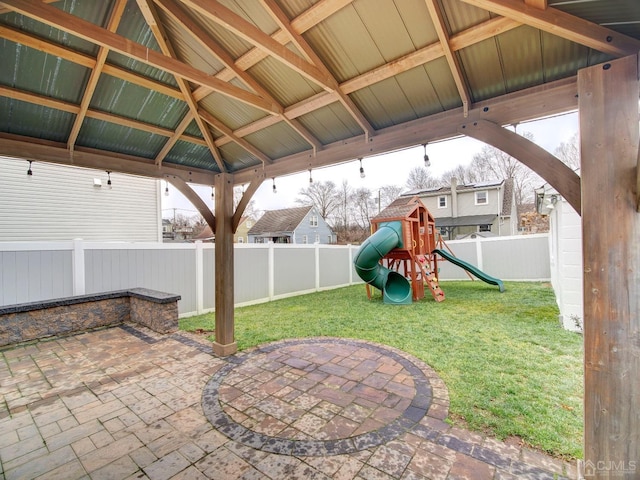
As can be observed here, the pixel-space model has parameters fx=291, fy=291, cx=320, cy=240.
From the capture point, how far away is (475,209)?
18.8m

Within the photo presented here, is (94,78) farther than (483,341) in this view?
No

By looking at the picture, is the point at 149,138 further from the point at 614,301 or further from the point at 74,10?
the point at 614,301

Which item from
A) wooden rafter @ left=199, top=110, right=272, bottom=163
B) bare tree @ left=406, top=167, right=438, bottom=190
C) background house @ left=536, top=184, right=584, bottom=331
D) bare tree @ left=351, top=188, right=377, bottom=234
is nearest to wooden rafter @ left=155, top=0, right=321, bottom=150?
wooden rafter @ left=199, top=110, right=272, bottom=163

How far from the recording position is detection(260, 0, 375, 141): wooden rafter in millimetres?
2215

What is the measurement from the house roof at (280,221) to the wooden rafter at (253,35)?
2008cm

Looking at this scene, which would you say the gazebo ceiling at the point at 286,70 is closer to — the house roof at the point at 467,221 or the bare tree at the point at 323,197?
the house roof at the point at 467,221

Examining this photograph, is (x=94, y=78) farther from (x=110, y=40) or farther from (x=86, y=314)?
(x=86, y=314)

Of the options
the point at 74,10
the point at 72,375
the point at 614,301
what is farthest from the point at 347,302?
the point at 74,10

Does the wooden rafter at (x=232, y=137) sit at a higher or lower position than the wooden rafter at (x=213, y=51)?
lower

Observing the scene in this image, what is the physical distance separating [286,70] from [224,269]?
101 inches

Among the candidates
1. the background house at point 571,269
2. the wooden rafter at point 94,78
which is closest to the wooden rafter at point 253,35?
the wooden rafter at point 94,78

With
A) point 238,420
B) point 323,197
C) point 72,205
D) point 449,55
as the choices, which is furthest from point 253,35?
point 323,197

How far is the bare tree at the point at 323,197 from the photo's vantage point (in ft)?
94.2

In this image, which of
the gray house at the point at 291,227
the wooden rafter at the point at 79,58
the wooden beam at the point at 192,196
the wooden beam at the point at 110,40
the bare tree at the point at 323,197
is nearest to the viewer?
the wooden beam at the point at 110,40
